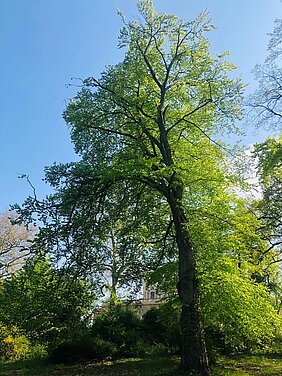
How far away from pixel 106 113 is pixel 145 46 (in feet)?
9.34

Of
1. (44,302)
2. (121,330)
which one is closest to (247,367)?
(121,330)

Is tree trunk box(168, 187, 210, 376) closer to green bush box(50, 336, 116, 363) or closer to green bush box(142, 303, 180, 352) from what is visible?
green bush box(142, 303, 180, 352)

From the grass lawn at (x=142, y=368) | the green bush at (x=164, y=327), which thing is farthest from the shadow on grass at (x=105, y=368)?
the green bush at (x=164, y=327)

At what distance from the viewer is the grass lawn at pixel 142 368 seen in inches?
432

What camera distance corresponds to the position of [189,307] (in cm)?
1041

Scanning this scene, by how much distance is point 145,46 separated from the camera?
42.3 feet

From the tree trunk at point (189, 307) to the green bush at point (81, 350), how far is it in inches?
208

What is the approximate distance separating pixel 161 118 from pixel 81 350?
935 centimetres

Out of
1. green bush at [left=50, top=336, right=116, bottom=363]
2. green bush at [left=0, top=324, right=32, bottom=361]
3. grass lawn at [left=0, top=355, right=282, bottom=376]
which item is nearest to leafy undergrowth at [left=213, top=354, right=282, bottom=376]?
grass lawn at [left=0, top=355, right=282, bottom=376]

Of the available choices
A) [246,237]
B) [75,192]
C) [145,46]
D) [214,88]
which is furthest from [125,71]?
[246,237]

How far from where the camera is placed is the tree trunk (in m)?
10.0

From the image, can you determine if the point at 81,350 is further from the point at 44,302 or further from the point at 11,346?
the point at 11,346

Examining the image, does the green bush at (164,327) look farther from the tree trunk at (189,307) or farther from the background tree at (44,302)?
the background tree at (44,302)

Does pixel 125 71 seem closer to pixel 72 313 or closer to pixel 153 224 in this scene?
pixel 153 224
